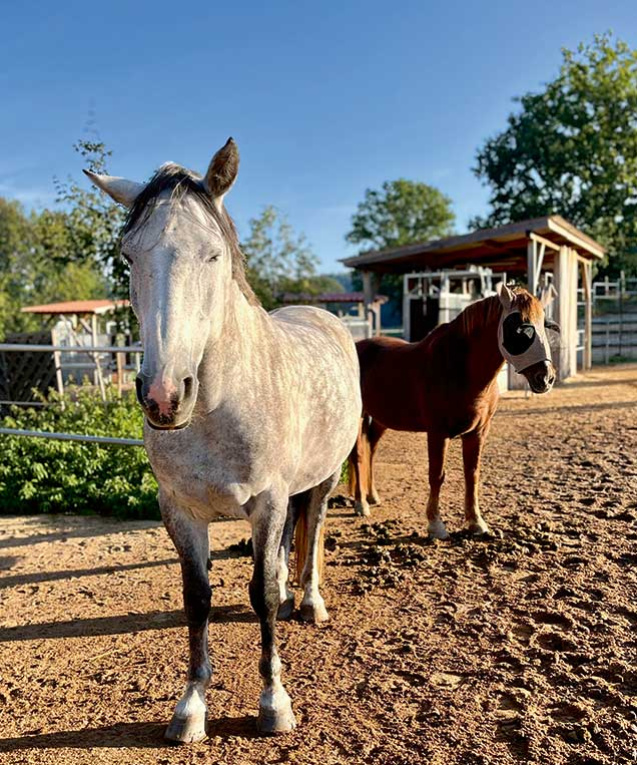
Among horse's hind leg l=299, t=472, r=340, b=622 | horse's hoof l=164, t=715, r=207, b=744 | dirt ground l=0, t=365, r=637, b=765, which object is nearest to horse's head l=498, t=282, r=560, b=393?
dirt ground l=0, t=365, r=637, b=765

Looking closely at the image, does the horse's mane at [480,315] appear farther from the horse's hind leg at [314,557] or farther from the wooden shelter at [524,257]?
the wooden shelter at [524,257]

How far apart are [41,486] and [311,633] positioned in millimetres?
3438

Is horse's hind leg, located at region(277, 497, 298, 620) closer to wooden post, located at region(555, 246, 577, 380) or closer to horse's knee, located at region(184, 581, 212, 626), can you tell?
horse's knee, located at region(184, 581, 212, 626)

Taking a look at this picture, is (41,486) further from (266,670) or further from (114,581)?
(266,670)

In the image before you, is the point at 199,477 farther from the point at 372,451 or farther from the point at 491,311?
the point at 372,451

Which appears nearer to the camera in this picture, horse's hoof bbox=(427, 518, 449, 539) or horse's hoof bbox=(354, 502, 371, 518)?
horse's hoof bbox=(427, 518, 449, 539)

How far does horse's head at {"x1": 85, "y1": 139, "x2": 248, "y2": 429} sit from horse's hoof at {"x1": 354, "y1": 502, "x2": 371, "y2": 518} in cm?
319

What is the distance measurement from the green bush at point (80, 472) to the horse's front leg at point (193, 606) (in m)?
2.80

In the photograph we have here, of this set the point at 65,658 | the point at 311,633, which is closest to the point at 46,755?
the point at 65,658

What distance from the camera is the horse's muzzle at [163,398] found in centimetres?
159

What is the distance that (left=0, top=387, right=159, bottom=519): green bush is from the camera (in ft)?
17.0

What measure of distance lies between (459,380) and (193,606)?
259 centimetres

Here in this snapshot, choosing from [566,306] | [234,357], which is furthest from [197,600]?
[566,306]

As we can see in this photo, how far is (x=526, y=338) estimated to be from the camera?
3.72m
